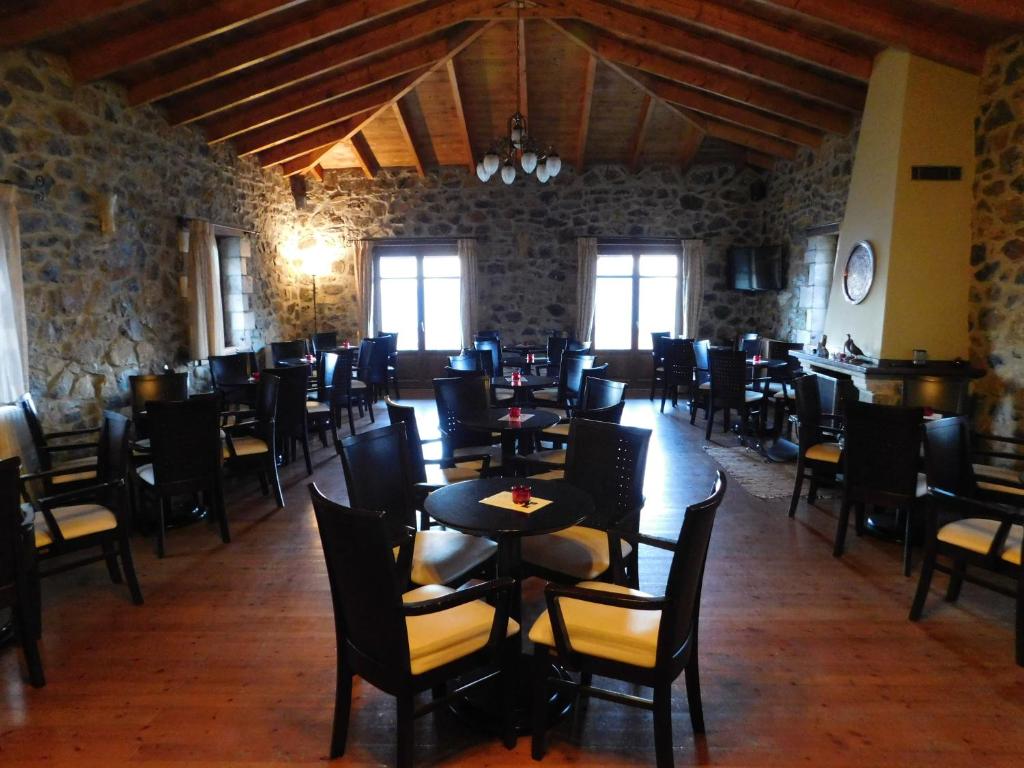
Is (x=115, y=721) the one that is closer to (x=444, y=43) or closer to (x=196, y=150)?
(x=196, y=150)

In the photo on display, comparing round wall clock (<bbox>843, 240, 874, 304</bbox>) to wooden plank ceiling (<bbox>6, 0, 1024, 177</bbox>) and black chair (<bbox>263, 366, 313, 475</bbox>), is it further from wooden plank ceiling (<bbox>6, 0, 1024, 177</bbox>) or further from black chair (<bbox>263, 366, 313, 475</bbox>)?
black chair (<bbox>263, 366, 313, 475</bbox>)

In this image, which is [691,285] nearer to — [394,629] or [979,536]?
[979,536]

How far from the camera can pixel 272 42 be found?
5008mm

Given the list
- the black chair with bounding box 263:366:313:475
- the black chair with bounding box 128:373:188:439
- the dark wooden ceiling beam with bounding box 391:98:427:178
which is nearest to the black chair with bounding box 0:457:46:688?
the black chair with bounding box 263:366:313:475

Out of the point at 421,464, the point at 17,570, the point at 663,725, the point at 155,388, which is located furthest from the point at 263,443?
the point at 663,725

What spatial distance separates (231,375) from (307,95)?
110 inches

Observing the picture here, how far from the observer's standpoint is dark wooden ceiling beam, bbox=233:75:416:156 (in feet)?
23.4

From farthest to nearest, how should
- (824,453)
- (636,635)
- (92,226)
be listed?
(92,226) < (824,453) < (636,635)

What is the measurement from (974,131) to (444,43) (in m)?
4.65

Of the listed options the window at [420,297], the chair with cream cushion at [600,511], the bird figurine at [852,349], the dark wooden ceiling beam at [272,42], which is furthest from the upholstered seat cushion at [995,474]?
the window at [420,297]

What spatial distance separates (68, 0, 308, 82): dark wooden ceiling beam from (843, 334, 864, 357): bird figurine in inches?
189

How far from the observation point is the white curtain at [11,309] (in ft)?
12.6

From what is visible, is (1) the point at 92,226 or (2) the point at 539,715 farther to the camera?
(1) the point at 92,226

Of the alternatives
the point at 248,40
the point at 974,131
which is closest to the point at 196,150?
the point at 248,40
